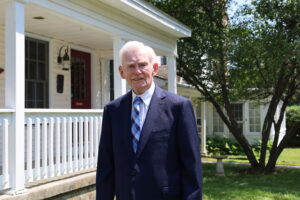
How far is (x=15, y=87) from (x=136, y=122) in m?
3.00

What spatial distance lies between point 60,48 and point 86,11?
2561 mm

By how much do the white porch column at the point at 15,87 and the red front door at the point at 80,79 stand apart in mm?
4373

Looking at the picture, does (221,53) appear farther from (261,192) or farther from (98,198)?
(98,198)

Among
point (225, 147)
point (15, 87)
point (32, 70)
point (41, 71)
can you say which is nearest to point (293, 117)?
point (225, 147)

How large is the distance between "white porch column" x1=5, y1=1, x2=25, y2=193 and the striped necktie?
294 cm

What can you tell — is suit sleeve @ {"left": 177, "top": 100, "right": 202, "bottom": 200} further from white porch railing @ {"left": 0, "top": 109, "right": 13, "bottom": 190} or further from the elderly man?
white porch railing @ {"left": 0, "top": 109, "right": 13, "bottom": 190}

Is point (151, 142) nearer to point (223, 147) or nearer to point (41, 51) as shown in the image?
point (41, 51)

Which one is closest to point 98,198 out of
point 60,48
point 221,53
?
point 60,48

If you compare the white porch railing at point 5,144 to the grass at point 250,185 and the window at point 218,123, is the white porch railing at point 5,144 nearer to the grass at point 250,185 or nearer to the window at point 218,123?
the grass at point 250,185

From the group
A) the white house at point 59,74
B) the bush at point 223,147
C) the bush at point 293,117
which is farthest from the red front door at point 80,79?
the bush at point 293,117

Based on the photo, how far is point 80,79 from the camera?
9898 millimetres

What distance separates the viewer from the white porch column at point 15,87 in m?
4.97

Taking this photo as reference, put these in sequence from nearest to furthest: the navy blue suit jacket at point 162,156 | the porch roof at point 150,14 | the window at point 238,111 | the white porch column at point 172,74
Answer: the navy blue suit jacket at point 162,156 → the porch roof at point 150,14 → the white porch column at point 172,74 → the window at point 238,111

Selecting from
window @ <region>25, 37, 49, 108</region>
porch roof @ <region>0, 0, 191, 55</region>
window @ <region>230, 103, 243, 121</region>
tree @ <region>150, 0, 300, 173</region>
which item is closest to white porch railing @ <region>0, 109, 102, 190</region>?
porch roof @ <region>0, 0, 191, 55</region>
